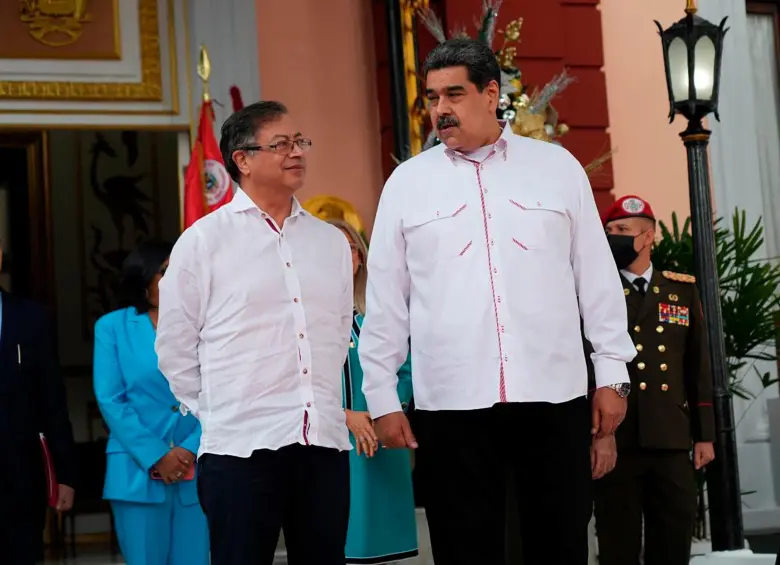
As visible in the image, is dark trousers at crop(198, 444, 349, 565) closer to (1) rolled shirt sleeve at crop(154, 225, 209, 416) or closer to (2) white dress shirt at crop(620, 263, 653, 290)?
(1) rolled shirt sleeve at crop(154, 225, 209, 416)

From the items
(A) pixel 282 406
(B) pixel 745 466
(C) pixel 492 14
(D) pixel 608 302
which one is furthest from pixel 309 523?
(B) pixel 745 466

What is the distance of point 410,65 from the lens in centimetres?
683

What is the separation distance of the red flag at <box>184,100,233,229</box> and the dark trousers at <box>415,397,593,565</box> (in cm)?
347

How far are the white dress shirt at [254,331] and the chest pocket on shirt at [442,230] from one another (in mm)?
284

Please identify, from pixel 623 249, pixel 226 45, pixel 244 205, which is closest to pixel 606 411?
pixel 244 205

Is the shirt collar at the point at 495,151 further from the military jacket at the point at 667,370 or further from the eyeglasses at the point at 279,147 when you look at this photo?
the military jacket at the point at 667,370

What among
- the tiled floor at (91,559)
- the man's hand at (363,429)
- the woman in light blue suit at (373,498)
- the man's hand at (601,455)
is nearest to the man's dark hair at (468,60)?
the man's hand at (601,455)

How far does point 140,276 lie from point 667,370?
1900 millimetres

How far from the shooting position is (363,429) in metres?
3.97

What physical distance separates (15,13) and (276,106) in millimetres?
3946

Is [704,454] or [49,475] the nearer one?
[49,475]

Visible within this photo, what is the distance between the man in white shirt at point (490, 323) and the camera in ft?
9.82

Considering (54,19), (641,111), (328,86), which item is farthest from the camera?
(641,111)

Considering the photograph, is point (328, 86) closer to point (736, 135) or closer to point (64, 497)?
point (736, 135)
